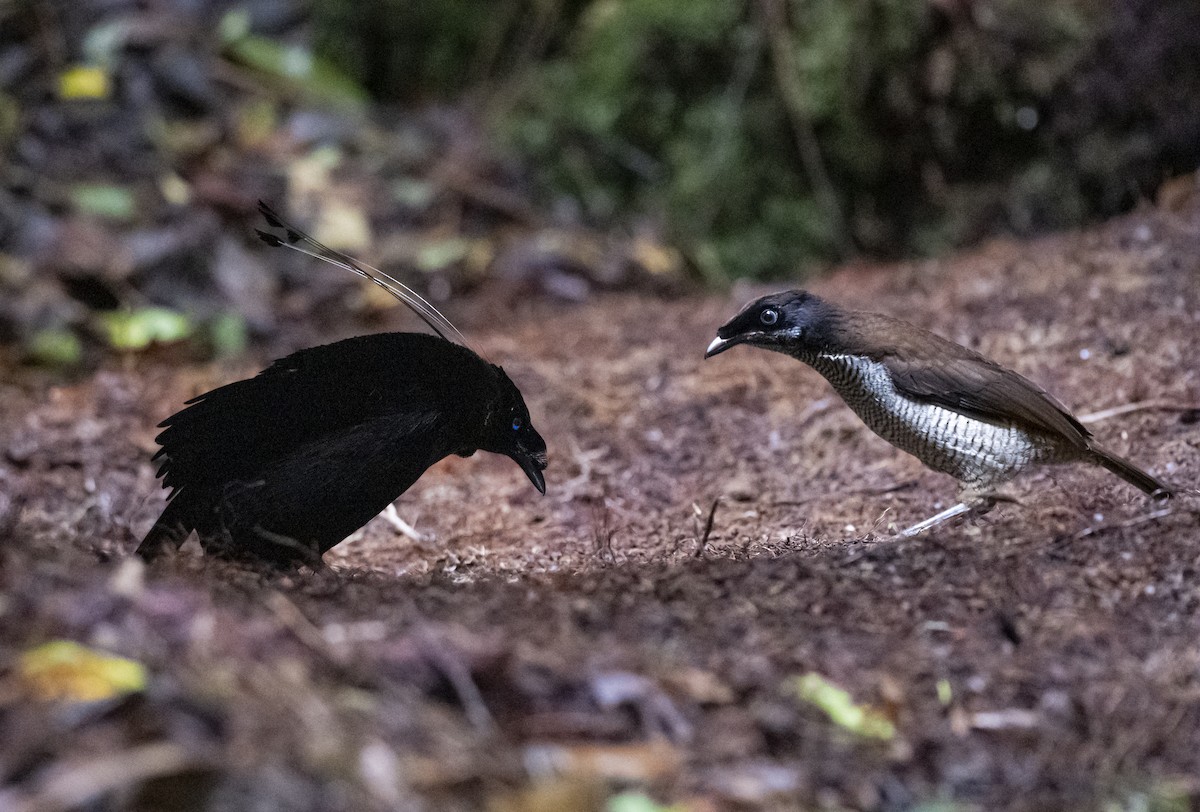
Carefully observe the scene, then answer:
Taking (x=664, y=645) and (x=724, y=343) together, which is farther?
(x=724, y=343)

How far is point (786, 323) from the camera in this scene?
13.3ft

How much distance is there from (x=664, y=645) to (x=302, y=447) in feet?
4.83

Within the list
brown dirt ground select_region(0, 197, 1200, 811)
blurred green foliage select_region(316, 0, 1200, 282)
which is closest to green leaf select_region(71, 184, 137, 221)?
blurred green foliage select_region(316, 0, 1200, 282)

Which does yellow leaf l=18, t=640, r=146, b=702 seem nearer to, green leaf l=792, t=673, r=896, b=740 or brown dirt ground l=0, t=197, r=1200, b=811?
brown dirt ground l=0, t=197, r=1200, b=811

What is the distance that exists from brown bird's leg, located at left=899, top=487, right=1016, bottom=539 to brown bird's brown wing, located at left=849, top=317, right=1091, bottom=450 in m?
0.24

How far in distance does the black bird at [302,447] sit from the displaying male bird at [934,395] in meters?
1.11

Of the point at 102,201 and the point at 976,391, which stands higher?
the point at 976,391

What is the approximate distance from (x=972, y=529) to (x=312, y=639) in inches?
76.2

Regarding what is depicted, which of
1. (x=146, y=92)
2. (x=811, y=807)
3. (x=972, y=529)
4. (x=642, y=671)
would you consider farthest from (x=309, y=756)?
(x=146, y=92)

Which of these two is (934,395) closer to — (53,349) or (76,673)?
(76,673)

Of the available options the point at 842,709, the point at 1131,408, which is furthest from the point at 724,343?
the point at 842,709

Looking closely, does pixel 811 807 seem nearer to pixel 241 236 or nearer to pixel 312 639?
pixel 312 639

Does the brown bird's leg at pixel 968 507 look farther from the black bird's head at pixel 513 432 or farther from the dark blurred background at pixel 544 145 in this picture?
the dark blurred background at pixel 544 145

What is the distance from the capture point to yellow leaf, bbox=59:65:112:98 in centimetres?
769
